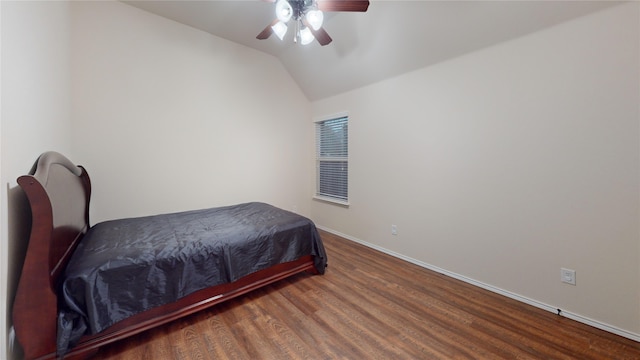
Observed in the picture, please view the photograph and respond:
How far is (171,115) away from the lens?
9.98 ft

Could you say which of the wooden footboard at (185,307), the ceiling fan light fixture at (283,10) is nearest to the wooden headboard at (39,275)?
the wooden footboard at (185,307)

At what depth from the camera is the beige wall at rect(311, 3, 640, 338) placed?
1641mm

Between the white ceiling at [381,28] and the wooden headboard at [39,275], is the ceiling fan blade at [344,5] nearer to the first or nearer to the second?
the white ceiling at [381,28]

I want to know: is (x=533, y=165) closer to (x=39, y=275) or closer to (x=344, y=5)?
(x=344, y=5)

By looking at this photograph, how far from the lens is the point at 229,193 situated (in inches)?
140

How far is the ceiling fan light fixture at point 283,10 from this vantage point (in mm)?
1874

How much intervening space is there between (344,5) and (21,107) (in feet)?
7.49

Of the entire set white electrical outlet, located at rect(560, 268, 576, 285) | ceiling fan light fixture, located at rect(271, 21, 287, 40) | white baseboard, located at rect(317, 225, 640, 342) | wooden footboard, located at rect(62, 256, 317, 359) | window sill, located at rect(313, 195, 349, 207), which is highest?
ceiling fan light fixture, located at rect(271, 21, 287, 40)

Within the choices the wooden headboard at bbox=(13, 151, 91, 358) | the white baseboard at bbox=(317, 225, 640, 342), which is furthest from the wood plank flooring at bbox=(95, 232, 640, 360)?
the wooden headboard at bbox=(13, 151, 91, 358)

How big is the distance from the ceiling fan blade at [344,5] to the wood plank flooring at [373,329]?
2492 mm

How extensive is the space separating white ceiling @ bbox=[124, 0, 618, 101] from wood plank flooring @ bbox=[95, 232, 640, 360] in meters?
2.35

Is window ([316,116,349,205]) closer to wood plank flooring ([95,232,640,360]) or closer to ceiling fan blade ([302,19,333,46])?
ceiling fan blade ([302,19,333,46])

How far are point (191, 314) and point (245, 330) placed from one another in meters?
0.54

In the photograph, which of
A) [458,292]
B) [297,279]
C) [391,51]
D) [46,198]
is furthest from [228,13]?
[458,292]
